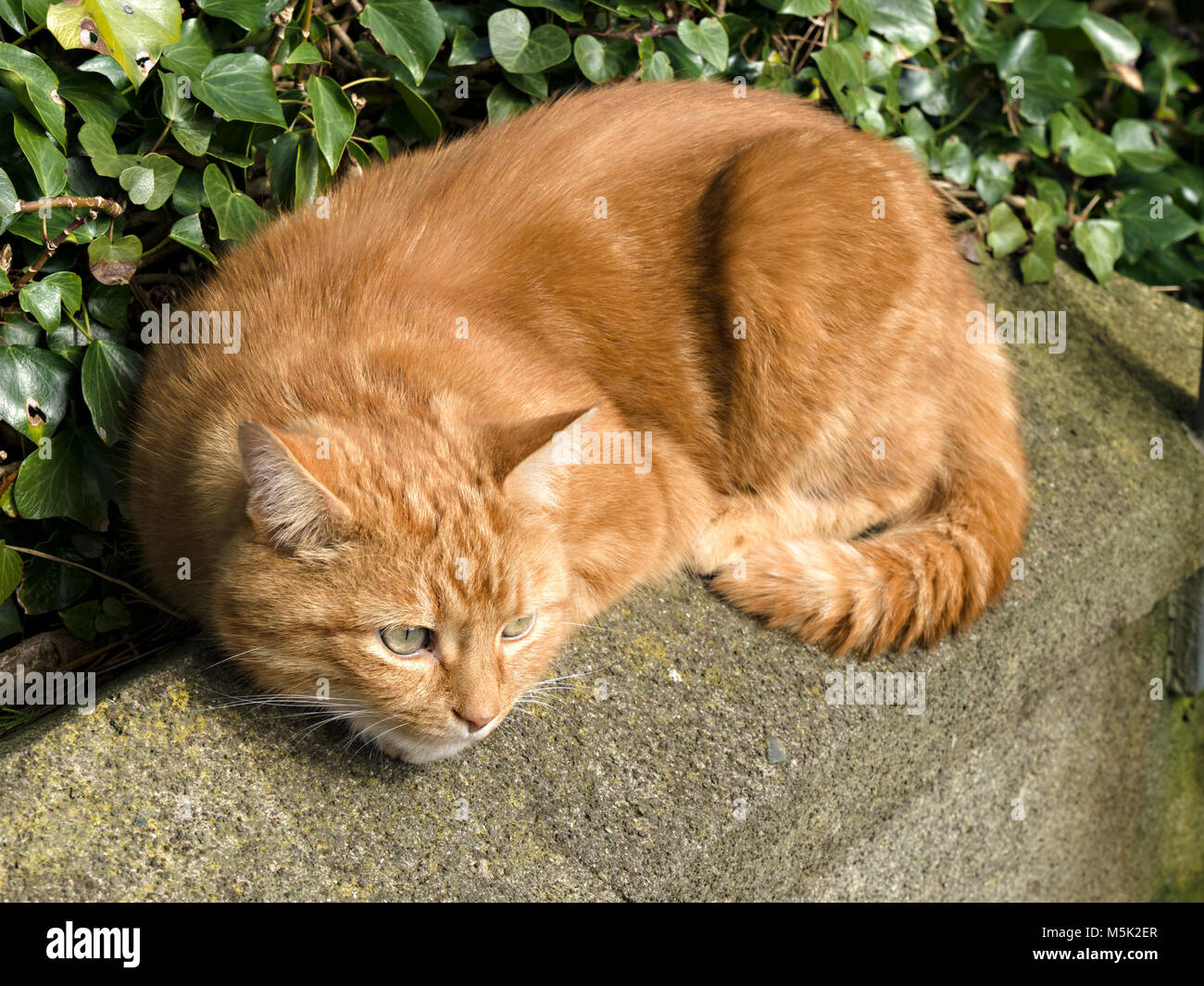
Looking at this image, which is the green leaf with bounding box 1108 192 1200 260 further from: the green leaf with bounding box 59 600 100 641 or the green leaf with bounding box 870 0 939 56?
the green leaf with bounding box 59 600 100 641

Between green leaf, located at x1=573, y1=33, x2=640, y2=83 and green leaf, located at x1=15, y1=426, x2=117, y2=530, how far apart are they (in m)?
1.58

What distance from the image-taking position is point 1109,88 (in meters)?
4.20

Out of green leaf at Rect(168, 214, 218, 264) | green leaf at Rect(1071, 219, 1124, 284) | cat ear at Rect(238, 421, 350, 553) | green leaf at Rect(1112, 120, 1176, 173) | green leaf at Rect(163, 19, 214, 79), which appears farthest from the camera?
green leaf at Rect(1112, 120, 1176, 173)

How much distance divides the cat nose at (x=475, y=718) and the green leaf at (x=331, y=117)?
128cm

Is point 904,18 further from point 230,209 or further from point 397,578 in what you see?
point 397,578

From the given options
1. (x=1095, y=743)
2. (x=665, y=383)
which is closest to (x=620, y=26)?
(x=665, y=383)

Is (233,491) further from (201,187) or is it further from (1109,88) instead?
(1109,88)

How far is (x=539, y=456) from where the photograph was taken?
1875 millimetres

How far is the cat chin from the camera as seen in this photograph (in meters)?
1.92

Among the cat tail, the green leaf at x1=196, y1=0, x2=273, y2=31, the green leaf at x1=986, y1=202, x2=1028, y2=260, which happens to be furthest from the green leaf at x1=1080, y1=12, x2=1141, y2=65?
the green leaf at x1=196, y1=0, x2=273, y2=31

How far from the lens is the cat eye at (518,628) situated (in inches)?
78.5

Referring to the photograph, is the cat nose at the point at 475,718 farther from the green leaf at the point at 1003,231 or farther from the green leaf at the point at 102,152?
the green leaf at the point at 1003,231

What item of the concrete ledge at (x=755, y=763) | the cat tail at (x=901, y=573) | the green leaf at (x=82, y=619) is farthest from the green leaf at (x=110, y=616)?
the cat tail at (x=901, y=573)

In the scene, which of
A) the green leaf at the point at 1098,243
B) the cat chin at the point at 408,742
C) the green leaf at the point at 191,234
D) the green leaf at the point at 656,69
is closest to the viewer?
the cat chin at the point at 408,742
